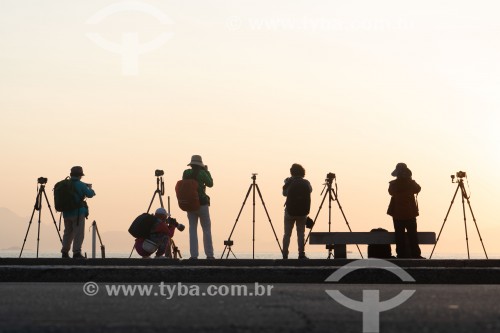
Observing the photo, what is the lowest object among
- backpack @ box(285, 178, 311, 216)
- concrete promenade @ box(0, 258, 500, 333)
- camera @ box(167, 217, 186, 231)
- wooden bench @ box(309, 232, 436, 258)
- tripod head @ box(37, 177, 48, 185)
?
concrete promenade @ box(0, 258, 500, 333)

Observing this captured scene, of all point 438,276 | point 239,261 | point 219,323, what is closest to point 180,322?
point 219,323

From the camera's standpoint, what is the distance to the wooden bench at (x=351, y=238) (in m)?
16.3

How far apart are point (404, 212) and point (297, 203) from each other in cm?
179

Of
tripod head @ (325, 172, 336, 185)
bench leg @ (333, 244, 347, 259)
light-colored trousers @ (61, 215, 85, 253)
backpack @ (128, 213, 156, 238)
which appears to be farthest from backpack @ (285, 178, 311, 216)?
light-colored trousers @ (61, 215, 85, 253)

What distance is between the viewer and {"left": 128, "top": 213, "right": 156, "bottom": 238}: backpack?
643 inches

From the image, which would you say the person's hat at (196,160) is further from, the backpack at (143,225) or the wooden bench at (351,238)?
the wooden bench at (351,238)

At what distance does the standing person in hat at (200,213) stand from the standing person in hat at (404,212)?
2.96 metres

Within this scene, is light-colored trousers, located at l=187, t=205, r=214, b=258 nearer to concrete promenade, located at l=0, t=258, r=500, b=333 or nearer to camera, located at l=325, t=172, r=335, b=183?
camera, located at l=325, t=172, r=335, b=183

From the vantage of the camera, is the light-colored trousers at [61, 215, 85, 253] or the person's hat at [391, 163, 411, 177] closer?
the person's hat at [391, 163, 411, 177]

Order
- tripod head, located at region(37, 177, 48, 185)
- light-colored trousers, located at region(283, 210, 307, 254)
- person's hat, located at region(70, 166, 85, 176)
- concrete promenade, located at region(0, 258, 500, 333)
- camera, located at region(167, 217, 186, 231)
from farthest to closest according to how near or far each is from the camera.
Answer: tripod head, located at region(37, 177, 48, 185) < camera, located at region(167, 217, 186, 231) < person's hat, located at region(70, 166, 85, 176) < light-colored trousers, located at region(283, 210, 307, 254) < concrete promenade, located at region(0, 258, 500, 333)

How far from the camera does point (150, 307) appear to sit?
6301mm

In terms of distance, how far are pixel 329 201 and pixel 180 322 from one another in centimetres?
1447

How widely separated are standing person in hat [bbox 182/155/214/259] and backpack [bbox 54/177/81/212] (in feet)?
6.15

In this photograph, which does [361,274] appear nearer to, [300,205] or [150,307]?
[150,307]
